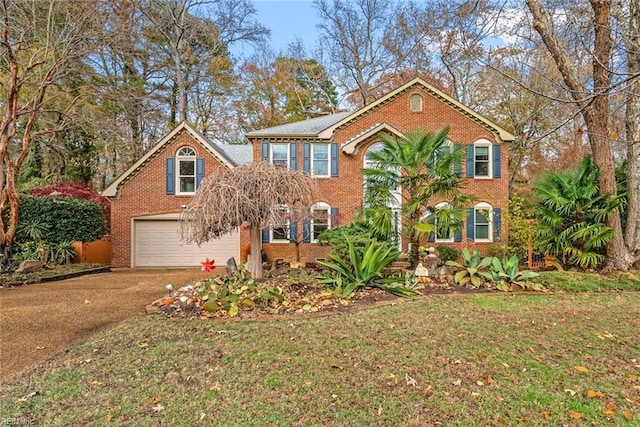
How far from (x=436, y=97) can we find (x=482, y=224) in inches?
219

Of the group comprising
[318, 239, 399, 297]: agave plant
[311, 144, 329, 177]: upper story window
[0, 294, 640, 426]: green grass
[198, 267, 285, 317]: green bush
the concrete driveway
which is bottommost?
the concrete driveway

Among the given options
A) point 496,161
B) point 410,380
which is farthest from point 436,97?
point 410,380

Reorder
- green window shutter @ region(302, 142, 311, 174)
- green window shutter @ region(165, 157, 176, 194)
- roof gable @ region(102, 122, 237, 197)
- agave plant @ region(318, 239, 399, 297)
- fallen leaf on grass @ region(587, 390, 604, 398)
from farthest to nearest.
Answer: green window shutter @ region(165, 157, 176, 194) → green window shutter @ region(302, 142, 311, 174) → roof gable @ region(102, 122, 237, 197) → agave plant @ region(318, 239, 399, 297) → fallen leaf on grass @ region(587, 390, 604, 398)

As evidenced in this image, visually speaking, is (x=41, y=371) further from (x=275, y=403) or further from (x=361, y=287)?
(x=361, y=287)

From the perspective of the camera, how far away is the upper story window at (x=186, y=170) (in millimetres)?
14484

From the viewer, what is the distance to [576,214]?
30.7 ft

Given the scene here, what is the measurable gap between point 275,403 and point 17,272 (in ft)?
35.7

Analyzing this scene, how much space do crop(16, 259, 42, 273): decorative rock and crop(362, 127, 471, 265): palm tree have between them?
33.2ft

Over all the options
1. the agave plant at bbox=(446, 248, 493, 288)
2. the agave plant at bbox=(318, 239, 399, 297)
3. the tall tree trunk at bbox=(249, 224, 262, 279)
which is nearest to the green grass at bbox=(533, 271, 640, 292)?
the agave plant at bbox=(446, 248, 493, 288)

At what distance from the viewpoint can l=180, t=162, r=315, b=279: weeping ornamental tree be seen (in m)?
6.70

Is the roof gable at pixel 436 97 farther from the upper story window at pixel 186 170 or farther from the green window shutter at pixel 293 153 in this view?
the upper story window at pixel 186 170

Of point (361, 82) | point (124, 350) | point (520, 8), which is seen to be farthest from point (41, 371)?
point (361, 82)

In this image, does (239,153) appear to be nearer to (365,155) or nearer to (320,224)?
(320,224)

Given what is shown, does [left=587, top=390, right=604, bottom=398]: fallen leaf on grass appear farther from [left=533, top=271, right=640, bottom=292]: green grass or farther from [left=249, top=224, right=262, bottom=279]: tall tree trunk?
[left=249, top=224, right=262, bottom=279]: tall tree trunk
